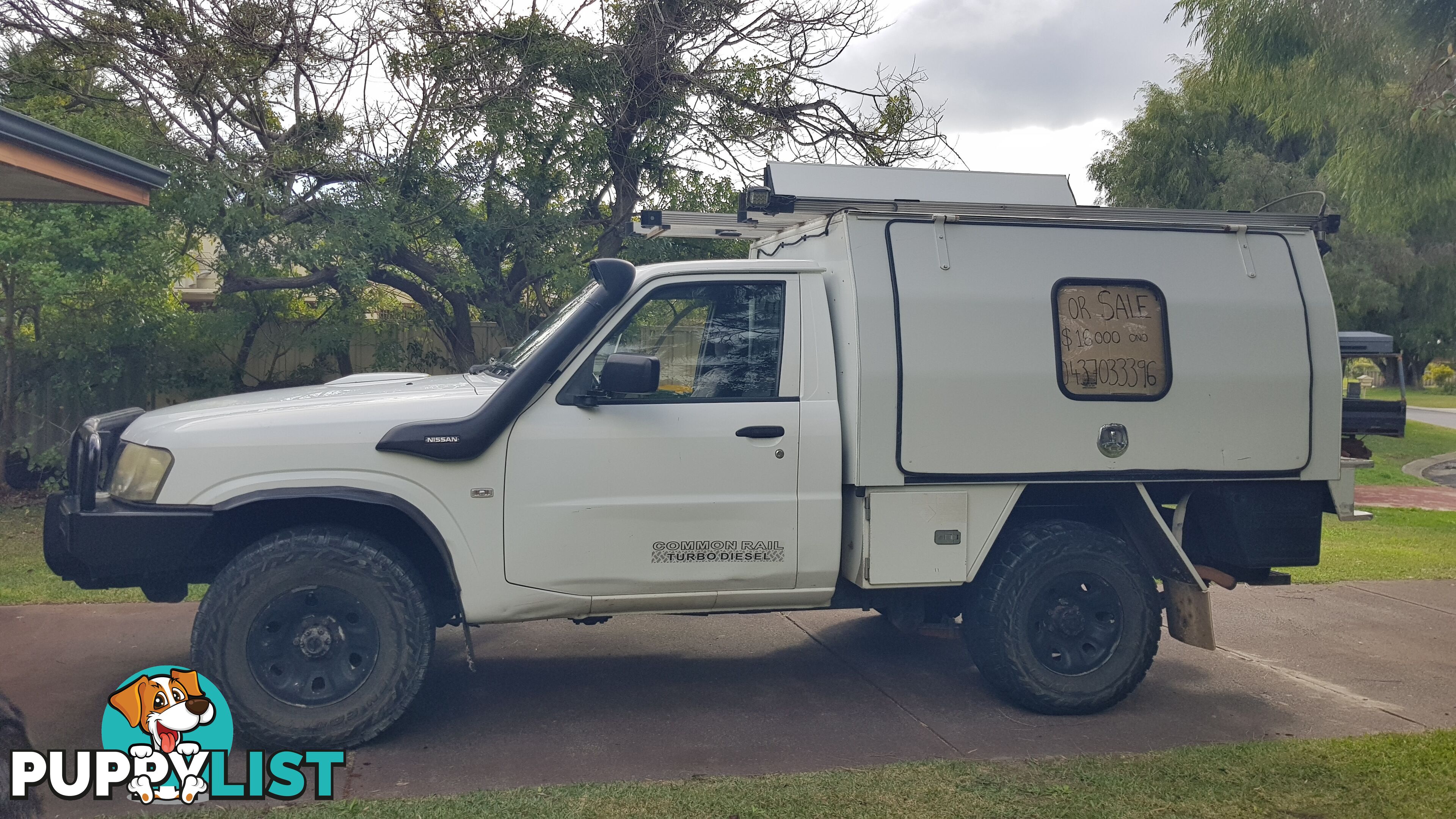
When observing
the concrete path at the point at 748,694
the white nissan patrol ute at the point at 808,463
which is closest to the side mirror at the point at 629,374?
the white nissan patrol ute at the point at 808,463

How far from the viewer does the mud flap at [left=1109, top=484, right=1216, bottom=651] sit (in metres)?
5.50

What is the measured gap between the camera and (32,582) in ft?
25.8

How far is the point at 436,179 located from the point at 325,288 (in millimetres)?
2034

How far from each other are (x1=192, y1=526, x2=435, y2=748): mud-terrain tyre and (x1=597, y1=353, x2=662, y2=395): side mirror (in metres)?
1.23

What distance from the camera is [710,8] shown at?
11695mm

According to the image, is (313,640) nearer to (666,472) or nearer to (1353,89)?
(666,472)

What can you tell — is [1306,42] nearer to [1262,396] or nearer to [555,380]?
[1262,396]

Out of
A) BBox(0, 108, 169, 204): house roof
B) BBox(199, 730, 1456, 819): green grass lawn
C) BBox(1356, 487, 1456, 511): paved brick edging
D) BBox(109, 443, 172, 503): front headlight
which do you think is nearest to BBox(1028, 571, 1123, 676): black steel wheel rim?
BBox(199, 730, 1456, 819): green grass lawn

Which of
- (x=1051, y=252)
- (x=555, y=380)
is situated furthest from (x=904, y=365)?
(x=555, y=380)

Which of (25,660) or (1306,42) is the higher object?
(1306,42)

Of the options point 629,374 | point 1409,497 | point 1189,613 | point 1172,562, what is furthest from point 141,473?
point 1409,497

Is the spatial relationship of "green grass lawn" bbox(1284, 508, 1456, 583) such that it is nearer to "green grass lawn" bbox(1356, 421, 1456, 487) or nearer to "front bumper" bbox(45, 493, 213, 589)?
"green grass lawn" bbox(1356, 421, 1456, 487)

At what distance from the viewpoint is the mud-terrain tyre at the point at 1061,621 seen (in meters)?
5.35

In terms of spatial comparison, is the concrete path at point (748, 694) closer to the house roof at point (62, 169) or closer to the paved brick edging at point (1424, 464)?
the house roof at point (62, 169)
